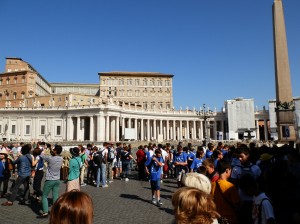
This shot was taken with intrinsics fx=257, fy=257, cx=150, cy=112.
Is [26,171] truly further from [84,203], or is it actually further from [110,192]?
[84,203]

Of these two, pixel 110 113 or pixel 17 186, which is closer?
pixel 17 186

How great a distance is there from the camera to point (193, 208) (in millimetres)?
1951

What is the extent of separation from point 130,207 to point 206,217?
577 cm

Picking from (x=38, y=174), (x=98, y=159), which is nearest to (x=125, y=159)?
(x=98, y=159)

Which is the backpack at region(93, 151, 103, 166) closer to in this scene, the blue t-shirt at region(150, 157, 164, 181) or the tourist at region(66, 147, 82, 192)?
the tourist at region(66, 147, 82, 192)

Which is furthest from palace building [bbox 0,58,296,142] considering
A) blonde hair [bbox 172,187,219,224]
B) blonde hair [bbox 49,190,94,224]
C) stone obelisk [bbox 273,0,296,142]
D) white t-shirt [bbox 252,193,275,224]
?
blonde hair [bbox 49,190,94,224]

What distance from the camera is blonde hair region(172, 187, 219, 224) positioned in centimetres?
195

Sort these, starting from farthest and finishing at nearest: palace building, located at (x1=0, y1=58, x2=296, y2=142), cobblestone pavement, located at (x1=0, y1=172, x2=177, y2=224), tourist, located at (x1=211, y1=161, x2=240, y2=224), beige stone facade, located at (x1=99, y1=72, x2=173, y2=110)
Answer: beige stone facade, located at (x1=99, y1=72, x2=173, y2=110) < palace building, located at (x1=0, y1=58, x2=296, y2=142) < cobblestone pavement, located at (x1=0, y1=172, x2=177, y2=224) < tourist, located at (x1=211, y1=161, x2=240, y2=224)

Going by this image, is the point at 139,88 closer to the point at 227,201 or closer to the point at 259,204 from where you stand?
the point at 227,201

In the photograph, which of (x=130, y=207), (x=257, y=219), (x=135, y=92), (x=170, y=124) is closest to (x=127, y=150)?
(x=130, y=207)

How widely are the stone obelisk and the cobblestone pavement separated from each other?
38.2 feet

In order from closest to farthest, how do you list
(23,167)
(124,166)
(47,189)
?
(47,189)
(23,167)
(124,166)

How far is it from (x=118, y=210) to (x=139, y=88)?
65.3 m

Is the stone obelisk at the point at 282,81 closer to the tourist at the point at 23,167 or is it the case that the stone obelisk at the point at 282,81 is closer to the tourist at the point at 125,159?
the tourist at the point at 125,159
